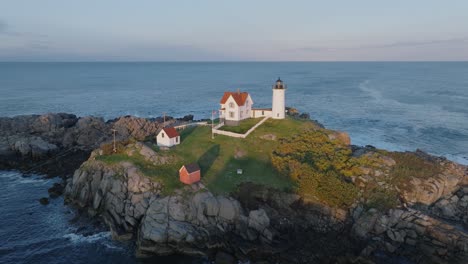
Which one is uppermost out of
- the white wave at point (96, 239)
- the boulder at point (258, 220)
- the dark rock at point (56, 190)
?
the boulder at point (258, 220)

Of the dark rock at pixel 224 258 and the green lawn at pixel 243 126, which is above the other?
the green lawn at pixel 243 126

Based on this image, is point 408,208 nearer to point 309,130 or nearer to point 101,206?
point 309,130

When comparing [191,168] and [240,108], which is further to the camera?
[240,108]

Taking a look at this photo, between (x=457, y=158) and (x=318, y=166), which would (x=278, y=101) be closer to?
(x=318, y=166)

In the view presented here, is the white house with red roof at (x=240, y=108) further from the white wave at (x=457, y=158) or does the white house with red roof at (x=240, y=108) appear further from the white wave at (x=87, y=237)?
the white wave at (x=457, y=158)

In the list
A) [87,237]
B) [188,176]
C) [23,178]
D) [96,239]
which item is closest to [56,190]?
[23,178]

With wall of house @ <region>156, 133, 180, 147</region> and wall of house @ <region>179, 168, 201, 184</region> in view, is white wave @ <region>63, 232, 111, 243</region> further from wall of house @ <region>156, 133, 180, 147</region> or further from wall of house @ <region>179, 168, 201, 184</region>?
wall of house @ <region>156, 133, 180, 147</region>

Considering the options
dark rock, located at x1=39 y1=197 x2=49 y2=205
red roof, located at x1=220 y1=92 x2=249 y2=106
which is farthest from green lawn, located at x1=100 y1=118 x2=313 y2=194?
dark rock, located at x1=39 y1=197 x2=49 y2=205

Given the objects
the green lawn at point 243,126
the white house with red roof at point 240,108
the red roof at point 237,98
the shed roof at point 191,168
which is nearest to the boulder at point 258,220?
the shed roof at point 191,168
